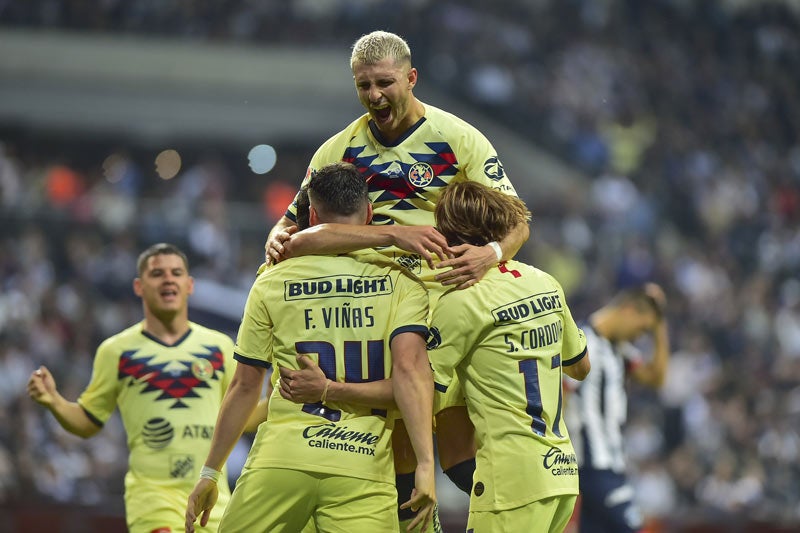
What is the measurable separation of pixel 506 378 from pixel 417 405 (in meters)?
0.38

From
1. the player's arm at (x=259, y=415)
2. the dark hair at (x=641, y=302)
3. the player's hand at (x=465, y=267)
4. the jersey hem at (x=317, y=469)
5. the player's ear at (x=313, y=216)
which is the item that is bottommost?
the dark hair at (x=641, y=302)

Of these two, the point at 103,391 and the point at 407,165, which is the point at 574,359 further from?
the point at 103,391

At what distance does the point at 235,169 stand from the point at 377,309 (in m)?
14.3

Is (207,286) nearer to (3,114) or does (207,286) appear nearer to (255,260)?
(255,260)

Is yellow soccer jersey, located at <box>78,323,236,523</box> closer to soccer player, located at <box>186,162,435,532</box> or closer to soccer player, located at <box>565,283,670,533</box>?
soccer player, located at <box>186,162,435,532</box>

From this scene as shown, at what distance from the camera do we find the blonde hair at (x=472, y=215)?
15.4 feet

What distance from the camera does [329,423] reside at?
4449 millimetres

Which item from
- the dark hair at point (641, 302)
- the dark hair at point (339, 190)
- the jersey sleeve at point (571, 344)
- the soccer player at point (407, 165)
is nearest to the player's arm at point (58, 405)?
the soccer player at point (407, 165)

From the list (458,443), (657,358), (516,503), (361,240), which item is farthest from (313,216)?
(657,358)

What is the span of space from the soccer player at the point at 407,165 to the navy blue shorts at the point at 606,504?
8.81ft

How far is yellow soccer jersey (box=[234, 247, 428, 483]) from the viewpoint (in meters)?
4.44

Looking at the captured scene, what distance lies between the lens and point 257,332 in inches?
180

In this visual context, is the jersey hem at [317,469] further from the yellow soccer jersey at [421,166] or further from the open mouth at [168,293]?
the open mouth at [168,293]

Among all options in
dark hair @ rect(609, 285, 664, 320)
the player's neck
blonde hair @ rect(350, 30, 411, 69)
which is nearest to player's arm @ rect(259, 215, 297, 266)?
blonde hair @ rect(350, 30, 411, 69)
